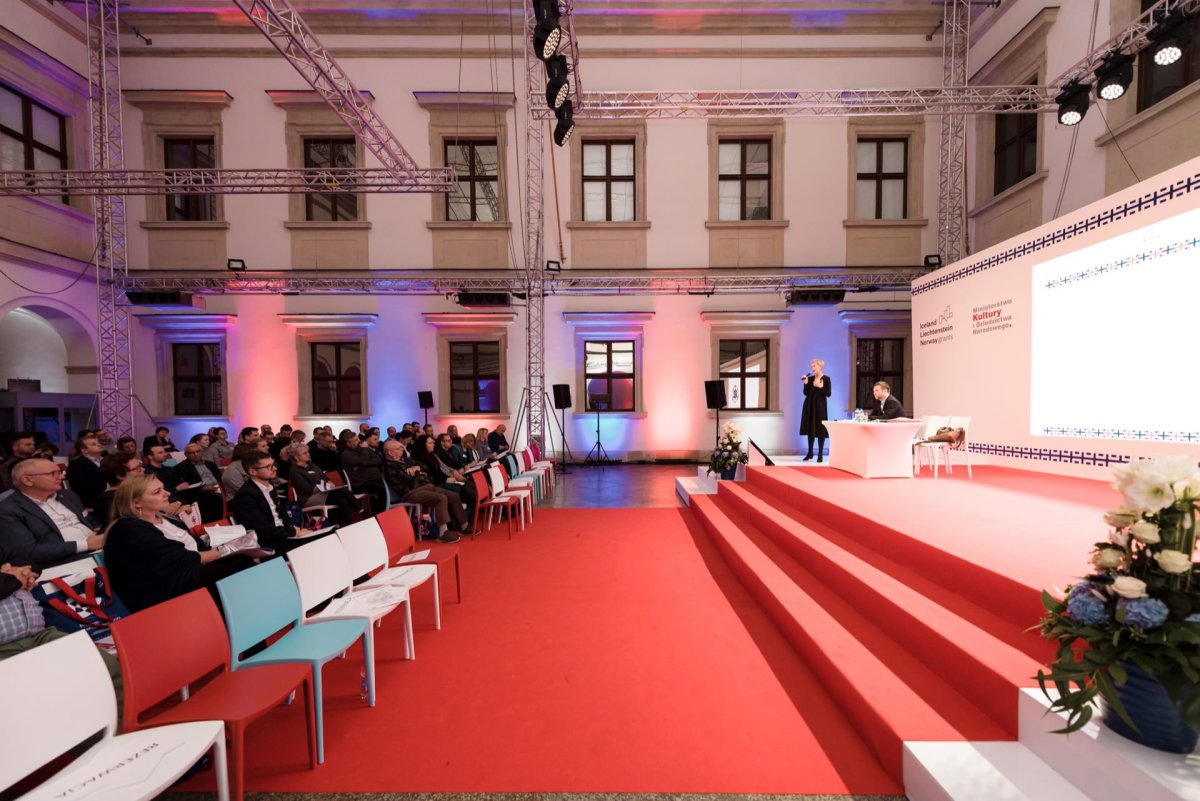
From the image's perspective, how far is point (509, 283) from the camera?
9.16 m

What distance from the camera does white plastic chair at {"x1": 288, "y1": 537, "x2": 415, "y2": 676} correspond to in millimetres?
2471

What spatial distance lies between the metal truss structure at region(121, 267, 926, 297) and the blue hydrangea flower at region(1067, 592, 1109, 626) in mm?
7907

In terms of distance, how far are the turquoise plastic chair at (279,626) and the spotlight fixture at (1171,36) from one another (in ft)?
27.0

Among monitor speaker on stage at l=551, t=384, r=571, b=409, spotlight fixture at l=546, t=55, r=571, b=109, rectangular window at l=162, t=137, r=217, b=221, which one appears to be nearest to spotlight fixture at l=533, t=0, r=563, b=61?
spotlight fixture at l=546, t=55, r=571, b=109

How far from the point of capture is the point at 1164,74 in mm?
5902

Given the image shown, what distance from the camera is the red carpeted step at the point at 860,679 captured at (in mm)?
1882

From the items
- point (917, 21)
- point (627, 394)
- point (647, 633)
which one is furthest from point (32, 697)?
point (917, 21)

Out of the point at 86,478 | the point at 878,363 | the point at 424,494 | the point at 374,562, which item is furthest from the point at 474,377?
the point at 878,363

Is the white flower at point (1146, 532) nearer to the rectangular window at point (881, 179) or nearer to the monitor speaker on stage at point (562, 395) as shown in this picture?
the monitor speaker on stage at point (562, 395)

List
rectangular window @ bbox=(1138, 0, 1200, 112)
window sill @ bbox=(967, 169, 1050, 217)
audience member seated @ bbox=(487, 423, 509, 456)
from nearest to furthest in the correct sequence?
rectangular window @ bbox=(1138, 0, 1200, 112) → window sill @ bbox=(967, 169, 1050, 217) → audience member seated @ bbox=(487, 423, 509, 456)

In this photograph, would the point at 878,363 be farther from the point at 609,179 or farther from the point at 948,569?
the point at 948,569

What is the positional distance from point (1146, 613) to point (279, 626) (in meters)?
3.21

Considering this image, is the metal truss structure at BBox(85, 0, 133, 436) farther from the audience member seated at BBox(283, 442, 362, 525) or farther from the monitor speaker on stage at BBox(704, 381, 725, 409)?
the monitor speaker on stage at BBox(704, 381, 725, 409)

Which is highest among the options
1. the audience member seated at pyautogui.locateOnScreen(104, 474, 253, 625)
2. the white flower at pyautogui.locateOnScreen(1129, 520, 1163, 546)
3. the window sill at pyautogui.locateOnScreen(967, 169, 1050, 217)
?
the window sill at pyautogui.locateOnScreen(967, 169, 1050, 217)
